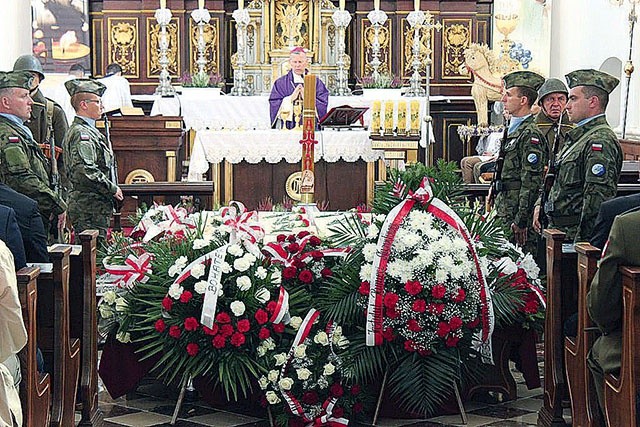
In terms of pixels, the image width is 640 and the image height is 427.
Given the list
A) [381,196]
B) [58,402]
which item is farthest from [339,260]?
[58,402]

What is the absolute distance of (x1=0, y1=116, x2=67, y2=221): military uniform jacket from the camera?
7.02 m

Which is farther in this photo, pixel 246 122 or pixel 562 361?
pixel 246 122

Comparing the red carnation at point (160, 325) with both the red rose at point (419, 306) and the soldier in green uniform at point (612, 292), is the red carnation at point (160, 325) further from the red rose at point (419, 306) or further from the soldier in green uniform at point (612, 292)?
the soldier in green uniform at point (612, 292)

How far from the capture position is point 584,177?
21.5ft

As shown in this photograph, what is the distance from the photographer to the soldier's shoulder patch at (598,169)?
20.9 feet

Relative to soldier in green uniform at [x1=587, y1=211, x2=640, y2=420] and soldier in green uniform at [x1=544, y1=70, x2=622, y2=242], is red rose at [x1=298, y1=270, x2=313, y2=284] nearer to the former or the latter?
soldier in green uniform at [x1=544, y1=70, x2=622, y2=242]

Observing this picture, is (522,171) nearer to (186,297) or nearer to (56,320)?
(186,297)

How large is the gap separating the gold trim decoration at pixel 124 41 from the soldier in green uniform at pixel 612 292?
13.7 m

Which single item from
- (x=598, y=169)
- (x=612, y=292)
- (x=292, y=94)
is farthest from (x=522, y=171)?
(x=292, y=94)

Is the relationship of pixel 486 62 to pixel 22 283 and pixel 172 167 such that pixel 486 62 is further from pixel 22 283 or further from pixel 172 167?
pixel 22 283

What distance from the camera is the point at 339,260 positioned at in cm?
622

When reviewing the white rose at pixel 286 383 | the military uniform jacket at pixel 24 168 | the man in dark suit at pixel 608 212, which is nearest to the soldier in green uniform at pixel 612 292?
the man in dark suit at pixel 608 212

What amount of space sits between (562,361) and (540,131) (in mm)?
2345

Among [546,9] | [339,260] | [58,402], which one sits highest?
[546,9]
